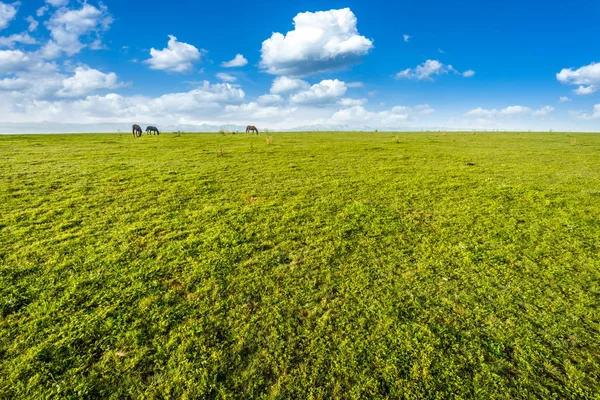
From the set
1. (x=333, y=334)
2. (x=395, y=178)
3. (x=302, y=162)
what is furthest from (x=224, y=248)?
(x=302, y=162)

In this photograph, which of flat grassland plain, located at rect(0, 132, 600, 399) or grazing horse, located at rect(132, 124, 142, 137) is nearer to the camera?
flat grassland plain, located at rect(0, 132, 600, 399)

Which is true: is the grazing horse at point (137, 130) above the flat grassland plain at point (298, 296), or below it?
above

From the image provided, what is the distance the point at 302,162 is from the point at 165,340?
58.2 feet

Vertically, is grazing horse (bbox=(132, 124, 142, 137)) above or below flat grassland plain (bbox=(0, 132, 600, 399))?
above

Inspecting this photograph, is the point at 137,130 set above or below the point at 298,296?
above

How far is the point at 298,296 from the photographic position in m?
5.95

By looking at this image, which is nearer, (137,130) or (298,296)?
(298,296)

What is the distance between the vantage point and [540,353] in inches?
182

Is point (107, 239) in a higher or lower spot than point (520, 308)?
higher

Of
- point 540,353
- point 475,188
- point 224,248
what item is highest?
point 475,188

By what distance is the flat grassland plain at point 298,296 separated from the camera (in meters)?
4.21

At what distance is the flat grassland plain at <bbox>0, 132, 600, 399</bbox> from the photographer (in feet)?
13.8

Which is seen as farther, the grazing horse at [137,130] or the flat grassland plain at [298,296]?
the grazing horse at [137,130]

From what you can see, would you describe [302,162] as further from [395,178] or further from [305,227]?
[305,227]
